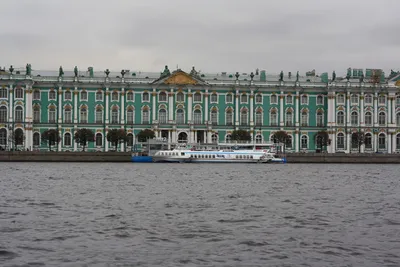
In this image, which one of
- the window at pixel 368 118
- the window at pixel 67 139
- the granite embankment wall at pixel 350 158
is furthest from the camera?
the window at pixel 368 118

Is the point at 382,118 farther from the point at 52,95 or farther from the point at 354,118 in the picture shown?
the point at 52,95

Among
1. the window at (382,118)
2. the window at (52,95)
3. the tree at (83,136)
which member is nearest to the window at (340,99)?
the window at (382,118)

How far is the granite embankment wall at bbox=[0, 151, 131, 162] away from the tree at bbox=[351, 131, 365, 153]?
23.5 meters

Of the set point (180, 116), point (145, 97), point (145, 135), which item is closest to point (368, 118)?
point (180, 116)

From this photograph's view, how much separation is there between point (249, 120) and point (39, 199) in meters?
55.8

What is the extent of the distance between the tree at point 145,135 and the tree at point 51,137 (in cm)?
779

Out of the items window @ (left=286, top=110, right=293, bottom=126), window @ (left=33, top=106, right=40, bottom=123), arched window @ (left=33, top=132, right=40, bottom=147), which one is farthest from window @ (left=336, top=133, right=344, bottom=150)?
window @ (left=33, top=106, right=40, bottom=123)

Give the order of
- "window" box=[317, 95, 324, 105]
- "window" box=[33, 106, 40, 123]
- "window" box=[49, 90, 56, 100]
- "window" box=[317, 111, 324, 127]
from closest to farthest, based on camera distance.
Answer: "window" box=[33, 106, 40, 123] → "window" box=[49, 90, 56, 100] → "window" box=[317, 111, 324, 127] → "window" box=[317, 95, 324, 105]

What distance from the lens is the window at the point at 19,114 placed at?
249ft

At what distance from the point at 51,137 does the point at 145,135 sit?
8854 millimetres

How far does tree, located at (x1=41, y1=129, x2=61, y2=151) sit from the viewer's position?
74250mm

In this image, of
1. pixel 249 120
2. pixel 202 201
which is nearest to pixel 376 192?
pixel 202 201

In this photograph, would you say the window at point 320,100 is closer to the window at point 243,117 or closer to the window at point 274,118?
the window at point 274,118

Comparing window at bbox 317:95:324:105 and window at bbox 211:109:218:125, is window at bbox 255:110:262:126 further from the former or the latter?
window at bbox 317:95:324:105
